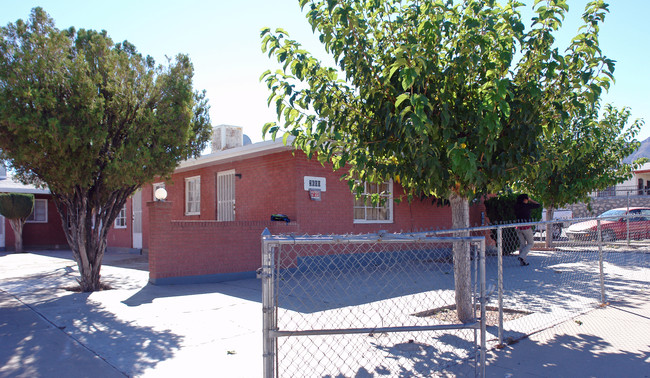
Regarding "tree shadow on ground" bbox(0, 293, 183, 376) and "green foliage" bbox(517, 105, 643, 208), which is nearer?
"tree shadow on ground" bbox(0, 293, 183, 376)

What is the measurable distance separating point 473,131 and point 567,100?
51.3 inches

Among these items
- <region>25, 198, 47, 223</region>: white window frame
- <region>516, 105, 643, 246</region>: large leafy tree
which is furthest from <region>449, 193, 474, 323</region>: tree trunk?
<region>25, 198, 47, 223</region>: white window frame

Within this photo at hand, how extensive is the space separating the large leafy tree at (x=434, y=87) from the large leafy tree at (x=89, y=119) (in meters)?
4.06

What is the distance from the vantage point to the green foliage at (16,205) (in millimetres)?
18625

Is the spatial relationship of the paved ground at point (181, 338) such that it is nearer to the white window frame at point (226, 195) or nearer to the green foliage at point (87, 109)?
the green foliage at point (87, 109)

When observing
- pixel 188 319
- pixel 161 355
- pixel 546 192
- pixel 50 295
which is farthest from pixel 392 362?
pixel 546 192

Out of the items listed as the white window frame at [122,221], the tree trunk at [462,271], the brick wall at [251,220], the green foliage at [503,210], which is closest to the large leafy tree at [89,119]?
the brick wall at [251,220]

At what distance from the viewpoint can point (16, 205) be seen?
61.7 ft

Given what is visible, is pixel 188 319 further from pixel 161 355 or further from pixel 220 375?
pixel 220 375

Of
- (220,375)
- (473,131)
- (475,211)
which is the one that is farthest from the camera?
(475,211)

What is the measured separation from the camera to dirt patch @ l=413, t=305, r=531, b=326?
659 centimetres

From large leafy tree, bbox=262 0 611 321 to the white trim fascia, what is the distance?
16.6ft

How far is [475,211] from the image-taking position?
17.0 meters

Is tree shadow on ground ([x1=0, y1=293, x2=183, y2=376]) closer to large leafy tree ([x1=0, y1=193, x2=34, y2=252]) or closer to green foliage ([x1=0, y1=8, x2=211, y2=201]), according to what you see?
green foliage ([x1=0, y1=8, x2=211, y2=201])
